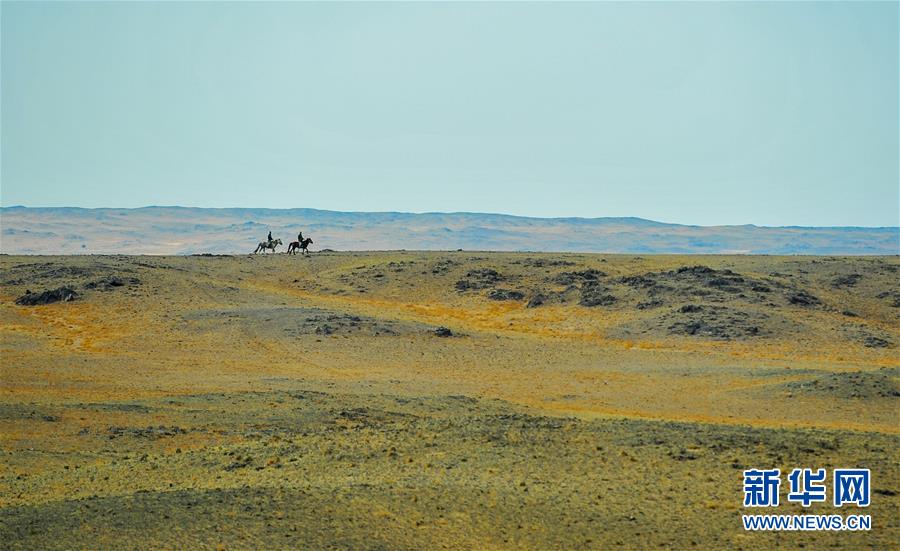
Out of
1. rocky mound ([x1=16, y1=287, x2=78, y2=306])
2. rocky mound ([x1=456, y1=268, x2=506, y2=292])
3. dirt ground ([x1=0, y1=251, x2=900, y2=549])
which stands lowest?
dirt ground ([x1=0, y1=251, x2=900, y2=549])

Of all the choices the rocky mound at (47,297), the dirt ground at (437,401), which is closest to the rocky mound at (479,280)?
the dirt ground at (437,401)

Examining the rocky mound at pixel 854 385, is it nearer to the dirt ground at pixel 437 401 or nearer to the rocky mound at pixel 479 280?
the dirt ground at pixel 437 401

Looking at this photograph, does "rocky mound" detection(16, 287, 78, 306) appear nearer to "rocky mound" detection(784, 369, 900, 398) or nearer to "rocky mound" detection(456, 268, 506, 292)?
"rocky mound" detection(456, 268, 506, 292)

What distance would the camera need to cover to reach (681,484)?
19.4 meters

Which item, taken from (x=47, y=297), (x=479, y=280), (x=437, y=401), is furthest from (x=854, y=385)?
(x=47, y=297)

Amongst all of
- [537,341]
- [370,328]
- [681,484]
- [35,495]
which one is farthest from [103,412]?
[537,341]

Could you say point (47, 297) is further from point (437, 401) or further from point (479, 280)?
point (437, 401)

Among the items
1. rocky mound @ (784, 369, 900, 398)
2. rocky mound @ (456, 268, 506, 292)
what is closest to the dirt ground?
rocky mound @ (784, 369, 900, 398)

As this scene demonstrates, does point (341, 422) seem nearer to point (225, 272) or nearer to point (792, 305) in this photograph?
point (792, 305)

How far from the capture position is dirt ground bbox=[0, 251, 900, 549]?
17.1 metres

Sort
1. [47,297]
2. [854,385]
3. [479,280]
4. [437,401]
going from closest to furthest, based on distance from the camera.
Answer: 1. [437,401]
2. [854,385]
3. [47,297]
4. [479,280]

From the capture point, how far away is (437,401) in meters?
30.4

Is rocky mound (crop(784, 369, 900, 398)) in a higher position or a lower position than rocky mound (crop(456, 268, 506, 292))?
lower

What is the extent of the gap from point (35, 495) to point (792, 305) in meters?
44.7
